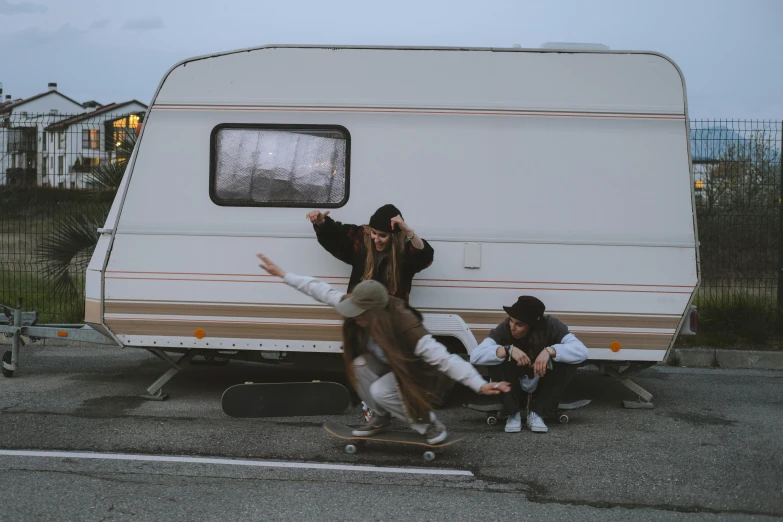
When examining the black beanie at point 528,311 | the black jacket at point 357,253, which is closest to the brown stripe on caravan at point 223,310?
the black jacket at point 357,253

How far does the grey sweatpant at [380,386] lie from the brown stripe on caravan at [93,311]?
→ 101 inches

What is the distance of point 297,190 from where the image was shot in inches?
277

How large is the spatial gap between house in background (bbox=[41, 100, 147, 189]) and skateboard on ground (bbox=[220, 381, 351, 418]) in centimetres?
489

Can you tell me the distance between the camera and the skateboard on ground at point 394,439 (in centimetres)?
563

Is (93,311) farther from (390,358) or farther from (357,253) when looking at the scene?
(390,358)

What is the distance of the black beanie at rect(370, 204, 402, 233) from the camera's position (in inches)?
252

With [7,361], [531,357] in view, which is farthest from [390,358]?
[7,361]

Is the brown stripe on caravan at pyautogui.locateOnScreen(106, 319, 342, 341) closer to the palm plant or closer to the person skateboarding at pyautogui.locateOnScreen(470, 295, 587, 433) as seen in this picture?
the person skateboarding at pyautogui.locateOnScreen(470, 295, 587, 433)

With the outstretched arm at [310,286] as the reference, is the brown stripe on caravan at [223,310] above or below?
below

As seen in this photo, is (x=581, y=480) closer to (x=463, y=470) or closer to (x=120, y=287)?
(x=463, y=470)

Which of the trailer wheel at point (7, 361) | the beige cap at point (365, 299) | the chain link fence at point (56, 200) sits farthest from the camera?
the chain link fence at point (56, 200)

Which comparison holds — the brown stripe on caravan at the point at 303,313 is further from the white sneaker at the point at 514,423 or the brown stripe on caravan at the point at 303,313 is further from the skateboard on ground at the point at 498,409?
the white sneaker at the point at 514,423

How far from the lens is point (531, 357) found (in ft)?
21.7

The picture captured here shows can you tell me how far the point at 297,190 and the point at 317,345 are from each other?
128 centimetres
